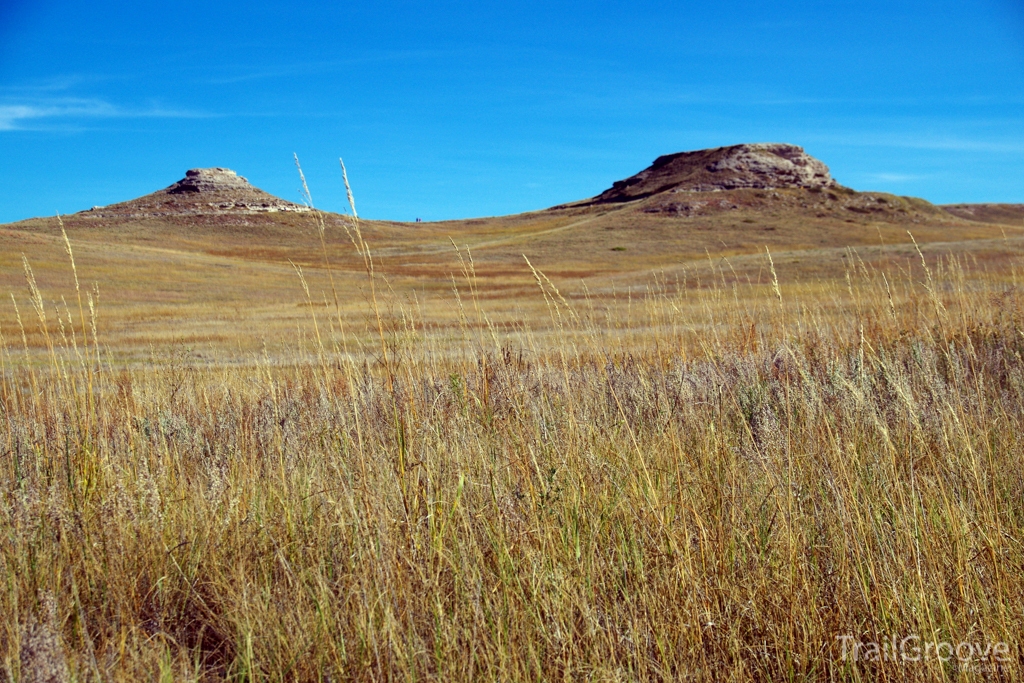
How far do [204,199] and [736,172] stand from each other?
223 feet

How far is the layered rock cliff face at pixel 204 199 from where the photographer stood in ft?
272

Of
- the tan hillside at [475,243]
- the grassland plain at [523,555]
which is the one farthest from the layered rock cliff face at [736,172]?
the grassland plain at [523,555]

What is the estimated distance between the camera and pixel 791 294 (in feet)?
58.4

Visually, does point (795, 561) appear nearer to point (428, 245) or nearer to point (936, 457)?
point (936, 457)

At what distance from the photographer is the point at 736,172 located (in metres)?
88.9

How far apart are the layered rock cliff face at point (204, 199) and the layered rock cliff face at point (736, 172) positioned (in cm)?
5007

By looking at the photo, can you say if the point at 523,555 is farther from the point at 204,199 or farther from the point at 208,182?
the point at 208,182

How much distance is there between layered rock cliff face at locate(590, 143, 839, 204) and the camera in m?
86.4

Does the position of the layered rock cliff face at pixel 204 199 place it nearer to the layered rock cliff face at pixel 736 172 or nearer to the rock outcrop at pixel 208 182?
the rock outcrop at pixel 208 182

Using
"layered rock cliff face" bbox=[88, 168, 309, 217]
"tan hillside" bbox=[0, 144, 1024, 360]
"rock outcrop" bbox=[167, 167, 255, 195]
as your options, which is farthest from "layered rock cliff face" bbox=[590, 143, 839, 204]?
"rock outcrop" bbox=[167, 167, 255, 195]

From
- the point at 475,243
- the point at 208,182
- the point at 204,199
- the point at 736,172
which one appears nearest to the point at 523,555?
the point at 475,243

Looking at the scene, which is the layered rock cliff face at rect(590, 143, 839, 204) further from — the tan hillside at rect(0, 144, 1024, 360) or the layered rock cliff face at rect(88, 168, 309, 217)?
the layered rock cliff face at rect(88, 168, 309, 217)

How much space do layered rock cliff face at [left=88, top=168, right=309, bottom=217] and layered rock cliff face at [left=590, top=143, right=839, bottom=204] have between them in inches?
1971

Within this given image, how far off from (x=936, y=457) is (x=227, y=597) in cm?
288
